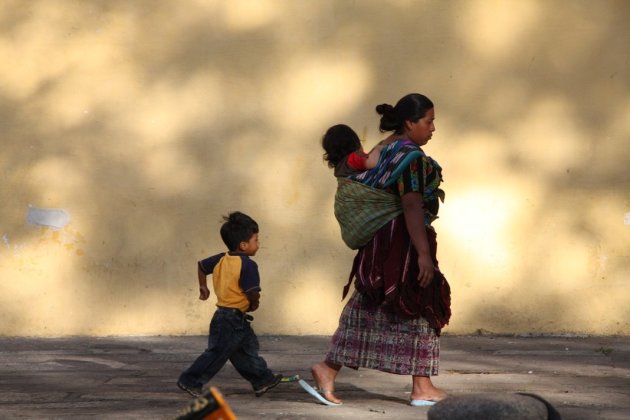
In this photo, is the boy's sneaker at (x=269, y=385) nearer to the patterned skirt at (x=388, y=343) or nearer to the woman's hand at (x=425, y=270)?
the patterned skirt at (x=388, y=343)

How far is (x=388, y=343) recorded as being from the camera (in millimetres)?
6066

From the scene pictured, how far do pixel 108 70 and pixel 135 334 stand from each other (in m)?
1.96

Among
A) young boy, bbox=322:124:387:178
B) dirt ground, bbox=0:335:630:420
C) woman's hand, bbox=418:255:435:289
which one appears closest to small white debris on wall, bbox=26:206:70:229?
dirt ground, bbox=0:335:630:420

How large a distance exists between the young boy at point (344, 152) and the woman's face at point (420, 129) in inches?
6.6

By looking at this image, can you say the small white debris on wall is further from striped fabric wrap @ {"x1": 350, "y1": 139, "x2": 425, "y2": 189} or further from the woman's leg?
the woman's leg

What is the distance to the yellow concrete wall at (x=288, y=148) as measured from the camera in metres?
8.73

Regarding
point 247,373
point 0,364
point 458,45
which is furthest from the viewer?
point 458,45

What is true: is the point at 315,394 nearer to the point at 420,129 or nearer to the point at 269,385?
the point at 269,385

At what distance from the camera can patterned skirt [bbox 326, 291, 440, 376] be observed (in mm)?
6047

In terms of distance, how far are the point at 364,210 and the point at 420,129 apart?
0.49 metres

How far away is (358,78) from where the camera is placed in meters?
8.85

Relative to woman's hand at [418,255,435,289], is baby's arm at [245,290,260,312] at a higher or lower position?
lower

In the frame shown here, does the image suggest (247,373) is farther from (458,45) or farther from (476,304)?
(458,45)

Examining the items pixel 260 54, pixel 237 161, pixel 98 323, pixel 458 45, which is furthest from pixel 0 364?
pixel 458 45
